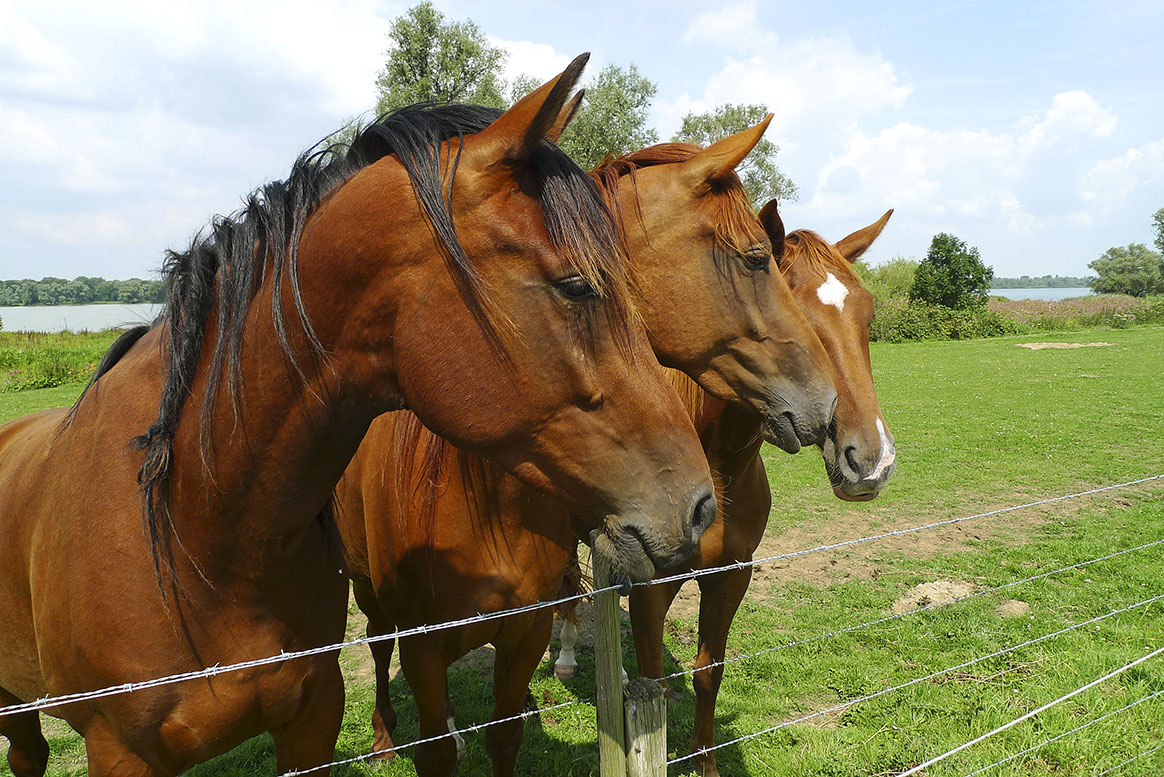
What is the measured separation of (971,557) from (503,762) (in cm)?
507

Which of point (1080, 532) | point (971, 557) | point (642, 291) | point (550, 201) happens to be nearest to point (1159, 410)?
point (1080, 532)

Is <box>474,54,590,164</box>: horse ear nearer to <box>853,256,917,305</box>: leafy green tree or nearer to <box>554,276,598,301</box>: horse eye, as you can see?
<box>554,276,598,301</box>: horse eye

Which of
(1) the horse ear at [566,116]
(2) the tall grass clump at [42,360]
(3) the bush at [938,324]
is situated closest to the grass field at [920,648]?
(1) the horse ear at [566,116]

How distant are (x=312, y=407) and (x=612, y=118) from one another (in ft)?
84.2

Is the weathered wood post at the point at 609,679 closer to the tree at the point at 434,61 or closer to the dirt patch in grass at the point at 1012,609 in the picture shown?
the dirt patch in grass at the point at 1012,609

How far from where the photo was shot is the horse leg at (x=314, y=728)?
73.3 inches

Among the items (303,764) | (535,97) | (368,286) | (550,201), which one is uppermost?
(535,97)

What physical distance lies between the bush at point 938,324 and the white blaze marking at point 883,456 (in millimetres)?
33145

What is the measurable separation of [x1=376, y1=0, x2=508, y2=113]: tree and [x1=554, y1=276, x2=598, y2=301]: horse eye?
26.0 meters

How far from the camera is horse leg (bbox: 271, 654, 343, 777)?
1.86 meters

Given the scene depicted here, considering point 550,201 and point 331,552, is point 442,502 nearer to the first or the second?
point 331,552

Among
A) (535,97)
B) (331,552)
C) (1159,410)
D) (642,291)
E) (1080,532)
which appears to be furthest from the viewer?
(1159,410)

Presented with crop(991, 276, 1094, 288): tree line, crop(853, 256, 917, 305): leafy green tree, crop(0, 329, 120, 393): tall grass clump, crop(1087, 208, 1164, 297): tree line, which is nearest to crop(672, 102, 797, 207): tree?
crop(853, 256, 917, 305): leafy green tree

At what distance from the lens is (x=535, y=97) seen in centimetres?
131
